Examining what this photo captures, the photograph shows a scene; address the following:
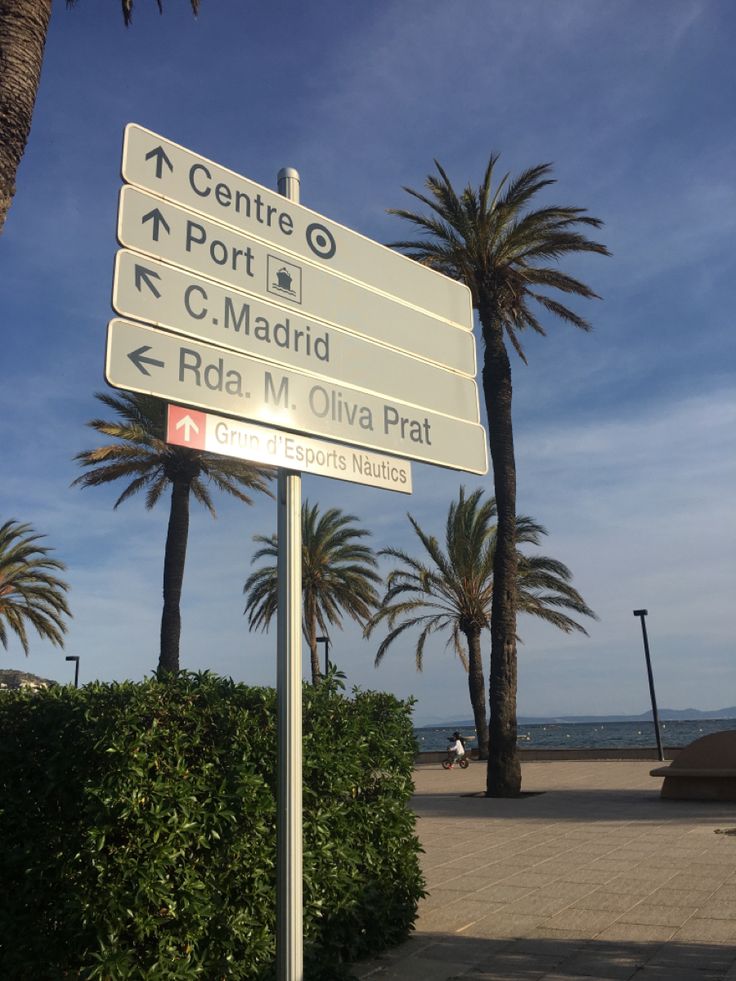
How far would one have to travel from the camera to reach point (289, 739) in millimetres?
3518

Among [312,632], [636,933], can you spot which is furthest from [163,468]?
[636,933]

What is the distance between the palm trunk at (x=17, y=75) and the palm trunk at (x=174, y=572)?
17165 mm

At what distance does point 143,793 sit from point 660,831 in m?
9.10

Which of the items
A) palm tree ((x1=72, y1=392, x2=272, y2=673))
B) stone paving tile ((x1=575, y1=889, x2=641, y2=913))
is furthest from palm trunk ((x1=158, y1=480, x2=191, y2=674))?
stone paving tile ((x1=575, y1=889, x2=641, y2=913))

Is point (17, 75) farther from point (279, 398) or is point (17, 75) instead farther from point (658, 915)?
point (658, 915)

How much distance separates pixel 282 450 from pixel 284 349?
1.54 feet

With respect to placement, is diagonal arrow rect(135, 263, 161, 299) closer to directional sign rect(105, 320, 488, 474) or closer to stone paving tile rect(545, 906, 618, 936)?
directional sign rect(105, 320, 488, 474)

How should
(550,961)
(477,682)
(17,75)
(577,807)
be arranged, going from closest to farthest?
(550,961) < (17,75) < (577,807) < (477,682)

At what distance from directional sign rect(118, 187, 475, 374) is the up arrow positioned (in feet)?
2.27

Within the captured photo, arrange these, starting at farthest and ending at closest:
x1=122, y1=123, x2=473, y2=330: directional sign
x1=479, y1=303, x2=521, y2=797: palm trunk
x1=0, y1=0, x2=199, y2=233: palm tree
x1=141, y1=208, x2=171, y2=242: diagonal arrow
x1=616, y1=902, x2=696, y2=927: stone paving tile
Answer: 1. x1=479, y1=303, x2=521, y2=797: palm trunk
2. x1=0, y1=0, x2=199, y2=233: palm tree
3. x1=616, y1=902, x2=696, y2=927: stone paving tile
4. x1=122, y1=123, x2=473, y2=330: directional sign
5. x1=141, y1=208, x2=171, y2=242: diagonal arrow

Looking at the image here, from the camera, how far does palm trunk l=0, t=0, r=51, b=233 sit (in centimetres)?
753

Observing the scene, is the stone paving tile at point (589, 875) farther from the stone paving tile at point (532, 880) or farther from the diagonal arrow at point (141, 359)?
the diagonal arrow at point (141, 359)

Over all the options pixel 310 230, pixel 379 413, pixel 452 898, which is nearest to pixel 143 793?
pixel 379 413

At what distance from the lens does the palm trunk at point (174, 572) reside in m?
24.0
